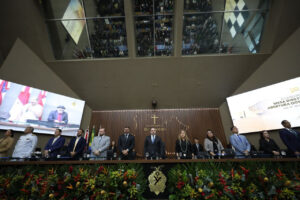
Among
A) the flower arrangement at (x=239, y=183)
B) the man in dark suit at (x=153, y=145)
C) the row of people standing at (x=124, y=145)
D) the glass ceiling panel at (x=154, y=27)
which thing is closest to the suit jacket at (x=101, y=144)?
the row of people standing at (x=124, y=145)

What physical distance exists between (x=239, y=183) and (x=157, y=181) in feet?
2.85

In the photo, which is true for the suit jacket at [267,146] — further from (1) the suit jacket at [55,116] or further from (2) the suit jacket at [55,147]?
(1) the suit jacket at [55,116]

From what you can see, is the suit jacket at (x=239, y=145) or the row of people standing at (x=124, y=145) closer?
the row of people standing at (x=124, y=145)

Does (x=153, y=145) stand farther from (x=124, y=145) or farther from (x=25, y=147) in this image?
(x=25, y=147)

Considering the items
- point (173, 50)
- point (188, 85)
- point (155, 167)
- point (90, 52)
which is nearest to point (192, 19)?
point (173, 50)

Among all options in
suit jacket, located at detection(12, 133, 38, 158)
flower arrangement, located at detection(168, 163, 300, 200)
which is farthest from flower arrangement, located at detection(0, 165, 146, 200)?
suit jacket, located at detection(12, 133, 38, 158)

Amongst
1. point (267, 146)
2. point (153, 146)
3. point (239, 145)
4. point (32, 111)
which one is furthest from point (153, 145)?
point (32, 111)

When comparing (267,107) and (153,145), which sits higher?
(267,107)

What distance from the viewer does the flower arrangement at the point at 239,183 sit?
1.45m

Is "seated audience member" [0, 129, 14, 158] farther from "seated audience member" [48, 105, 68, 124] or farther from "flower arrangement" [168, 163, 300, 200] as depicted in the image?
Answer: "flower arrangement" [168, 163, 300, 200]

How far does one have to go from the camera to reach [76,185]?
5.00 ft

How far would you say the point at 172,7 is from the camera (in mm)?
4836

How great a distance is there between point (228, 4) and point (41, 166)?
20.2 ft

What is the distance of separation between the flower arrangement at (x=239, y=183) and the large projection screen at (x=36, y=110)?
15.0ft
